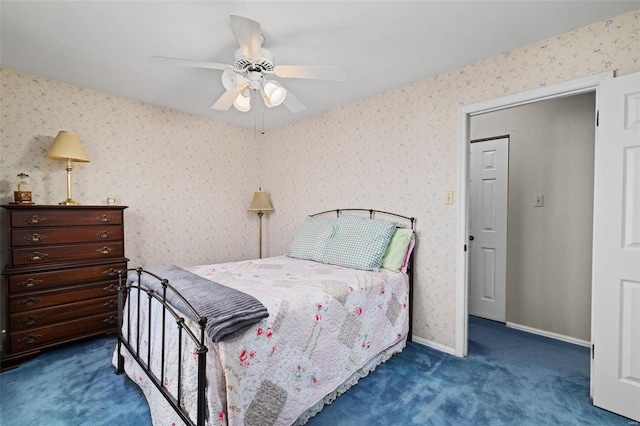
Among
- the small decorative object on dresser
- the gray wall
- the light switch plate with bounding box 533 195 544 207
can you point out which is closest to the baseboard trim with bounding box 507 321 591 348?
the gray wall

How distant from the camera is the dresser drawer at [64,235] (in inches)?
91.8

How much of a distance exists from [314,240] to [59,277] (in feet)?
7.24

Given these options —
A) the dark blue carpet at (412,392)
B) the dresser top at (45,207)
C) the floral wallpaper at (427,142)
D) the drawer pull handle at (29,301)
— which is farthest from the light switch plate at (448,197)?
the drawer pull handle at (29,301)

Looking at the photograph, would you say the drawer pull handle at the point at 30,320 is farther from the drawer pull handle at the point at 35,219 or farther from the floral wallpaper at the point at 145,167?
the floral wallpaper at the point at 145,167

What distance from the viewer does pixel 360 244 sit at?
104 inches

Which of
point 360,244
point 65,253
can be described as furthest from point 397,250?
point 65,253

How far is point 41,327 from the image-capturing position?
2.38 m

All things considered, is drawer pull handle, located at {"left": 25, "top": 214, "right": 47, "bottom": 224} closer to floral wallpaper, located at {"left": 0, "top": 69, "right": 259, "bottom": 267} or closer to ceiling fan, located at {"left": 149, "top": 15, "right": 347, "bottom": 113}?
floral wallpaper, located at {"left": 0, "top": 69, "right": 259, "bottom": 267}

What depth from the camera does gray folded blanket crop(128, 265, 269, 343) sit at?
1.27m

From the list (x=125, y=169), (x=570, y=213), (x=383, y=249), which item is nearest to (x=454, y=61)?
(x=383, y=249)

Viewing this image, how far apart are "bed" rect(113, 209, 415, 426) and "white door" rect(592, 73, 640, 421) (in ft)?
4.13

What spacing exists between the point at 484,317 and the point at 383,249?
180cm

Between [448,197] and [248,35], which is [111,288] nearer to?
[248,35]

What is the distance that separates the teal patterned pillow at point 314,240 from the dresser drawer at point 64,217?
5.67 ft
